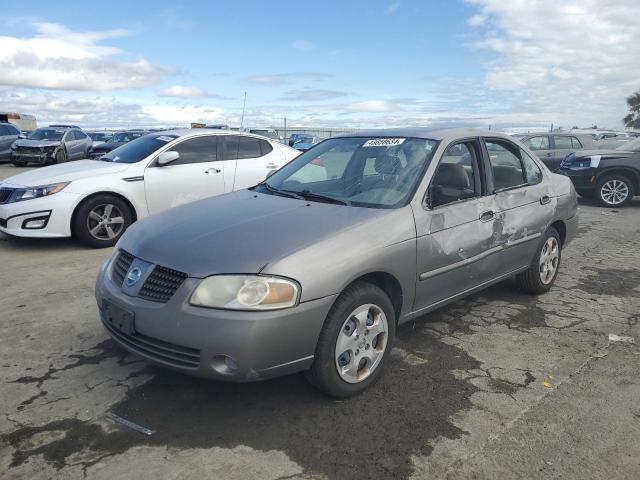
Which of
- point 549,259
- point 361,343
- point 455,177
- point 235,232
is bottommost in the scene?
point 361,343

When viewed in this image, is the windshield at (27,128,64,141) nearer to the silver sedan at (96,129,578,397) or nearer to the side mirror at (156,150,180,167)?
the side mirror at (156,150,180,167)

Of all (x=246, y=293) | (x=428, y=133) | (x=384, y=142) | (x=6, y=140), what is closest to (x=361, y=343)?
(x=246, y=293)

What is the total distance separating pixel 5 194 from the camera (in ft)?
22.1

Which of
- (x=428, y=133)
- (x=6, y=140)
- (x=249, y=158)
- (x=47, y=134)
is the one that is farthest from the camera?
(x=47, y=134)

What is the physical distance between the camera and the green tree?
47344mm

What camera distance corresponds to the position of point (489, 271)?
4.20m

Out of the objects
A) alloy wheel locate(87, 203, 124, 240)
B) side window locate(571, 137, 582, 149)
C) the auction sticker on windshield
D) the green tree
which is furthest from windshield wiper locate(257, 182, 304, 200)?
the green tree

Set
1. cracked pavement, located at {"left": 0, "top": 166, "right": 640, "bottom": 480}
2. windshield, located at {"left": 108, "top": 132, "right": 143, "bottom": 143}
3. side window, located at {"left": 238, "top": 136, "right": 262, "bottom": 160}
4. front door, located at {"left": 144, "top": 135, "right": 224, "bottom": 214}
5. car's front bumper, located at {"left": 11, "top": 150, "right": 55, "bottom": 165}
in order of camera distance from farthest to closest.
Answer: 1. windshield, located at {"left": 108, "top": 132, "right": 143, "bottom": 143}
2. car's front bumper, located at {"left": 11, "top": 150, "right": 55, "bottom": 165}
3. side window, located at {"left": 238, "top": 136, "right": 262, "bottom": 160}
4. front door, located at {"left": 144, "top": 135, "right": 224, "bottom": 214}
5. cracked pavement, located at {"left": 0, "top": 166, "right": 640, "bottom": 480}

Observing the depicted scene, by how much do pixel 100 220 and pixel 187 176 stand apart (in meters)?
1.29

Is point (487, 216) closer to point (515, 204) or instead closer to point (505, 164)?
point (515, 204)

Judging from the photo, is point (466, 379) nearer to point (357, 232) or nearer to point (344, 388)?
point (344, 388)

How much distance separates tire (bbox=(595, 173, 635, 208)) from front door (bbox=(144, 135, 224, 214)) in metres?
8.59

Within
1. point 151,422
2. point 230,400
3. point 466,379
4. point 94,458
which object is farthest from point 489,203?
point 94,458

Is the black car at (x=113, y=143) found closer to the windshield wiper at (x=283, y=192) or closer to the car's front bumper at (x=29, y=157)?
the car's front bumper at (x=29, y=157)
